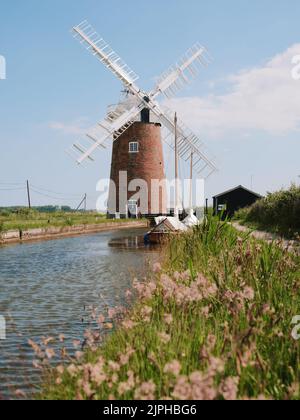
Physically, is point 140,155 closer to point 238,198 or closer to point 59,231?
point 238,198

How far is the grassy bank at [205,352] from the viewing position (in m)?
3.38

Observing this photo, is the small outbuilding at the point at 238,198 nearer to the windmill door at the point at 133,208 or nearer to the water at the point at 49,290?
the windmill door at the point at 133,208

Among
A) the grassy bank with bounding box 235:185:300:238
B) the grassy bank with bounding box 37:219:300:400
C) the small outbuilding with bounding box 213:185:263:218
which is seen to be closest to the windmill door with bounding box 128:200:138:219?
the small outbuilding with bounding box 213:185:263:218

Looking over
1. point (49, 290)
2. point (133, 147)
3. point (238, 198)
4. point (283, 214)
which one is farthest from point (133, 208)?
point (49, 290)

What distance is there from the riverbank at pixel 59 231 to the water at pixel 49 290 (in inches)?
131

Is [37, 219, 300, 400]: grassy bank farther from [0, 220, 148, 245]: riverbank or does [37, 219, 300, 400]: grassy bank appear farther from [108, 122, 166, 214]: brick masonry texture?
[108, 122, 166, 214]: brick masonry texture

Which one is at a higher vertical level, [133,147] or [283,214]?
[133,147]

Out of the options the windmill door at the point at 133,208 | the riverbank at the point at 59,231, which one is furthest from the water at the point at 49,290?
the windmill door at the point at 133,208

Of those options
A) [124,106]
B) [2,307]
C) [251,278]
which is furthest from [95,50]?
[251,278]

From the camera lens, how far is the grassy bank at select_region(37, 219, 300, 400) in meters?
3.38

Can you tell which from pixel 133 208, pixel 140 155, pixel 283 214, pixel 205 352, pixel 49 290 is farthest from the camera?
pixel 133 208

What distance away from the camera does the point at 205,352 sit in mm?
3344

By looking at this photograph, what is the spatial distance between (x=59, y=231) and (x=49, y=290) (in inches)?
936
